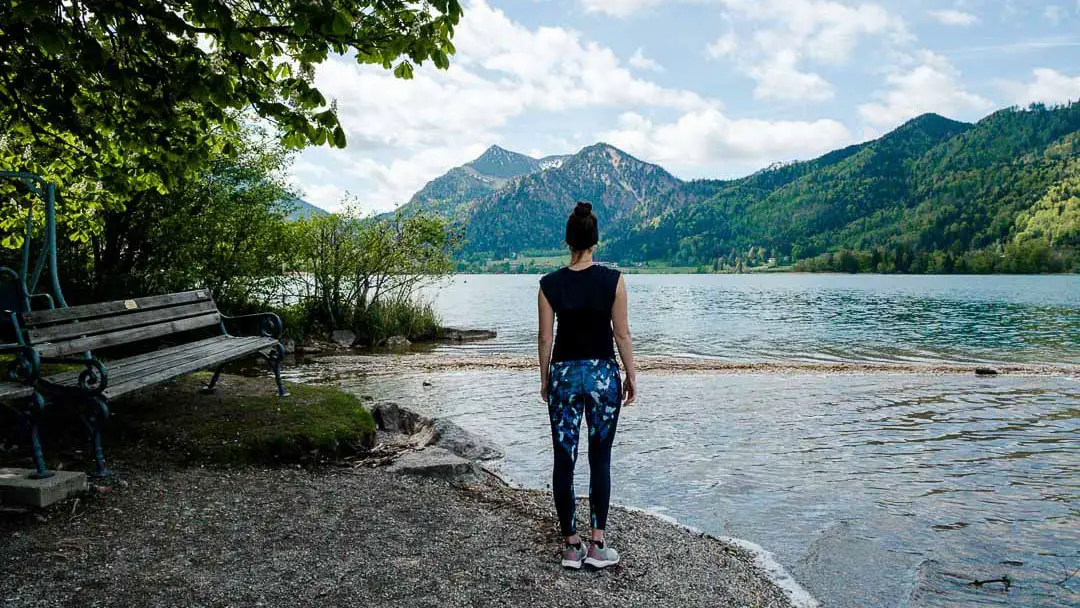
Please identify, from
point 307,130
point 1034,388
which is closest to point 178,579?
point 307,130

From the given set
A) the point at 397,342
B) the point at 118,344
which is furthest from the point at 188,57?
the point at 397,342

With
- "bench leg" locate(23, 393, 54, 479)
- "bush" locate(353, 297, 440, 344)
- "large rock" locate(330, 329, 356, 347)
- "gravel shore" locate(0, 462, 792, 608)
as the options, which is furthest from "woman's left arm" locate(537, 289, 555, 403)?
"bush" locate(353, 297, 440, 344)

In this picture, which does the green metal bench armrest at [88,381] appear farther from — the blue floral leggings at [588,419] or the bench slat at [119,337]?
the blue floral leggings at [588,419]

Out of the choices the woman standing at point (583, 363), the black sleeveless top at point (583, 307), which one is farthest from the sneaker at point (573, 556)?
the black sleeveless top at point (583, 307)

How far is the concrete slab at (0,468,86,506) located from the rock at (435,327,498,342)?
27.6 meters

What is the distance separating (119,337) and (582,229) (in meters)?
6.09

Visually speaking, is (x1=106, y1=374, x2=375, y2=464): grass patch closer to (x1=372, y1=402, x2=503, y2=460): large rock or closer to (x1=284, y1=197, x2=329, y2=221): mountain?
(x1=372, y1=402, x2=503, y2=460): large rock

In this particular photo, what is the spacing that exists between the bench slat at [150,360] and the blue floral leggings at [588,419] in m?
4.97

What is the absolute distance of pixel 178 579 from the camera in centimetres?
481

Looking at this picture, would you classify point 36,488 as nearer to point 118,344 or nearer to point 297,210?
point 118,344

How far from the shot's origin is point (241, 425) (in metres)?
8.66

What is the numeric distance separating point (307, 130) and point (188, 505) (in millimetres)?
3855

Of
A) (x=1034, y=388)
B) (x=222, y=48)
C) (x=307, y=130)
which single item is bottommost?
(x=1034, y=388)

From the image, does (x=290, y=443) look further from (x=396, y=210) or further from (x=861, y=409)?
(x=396, y=210)
